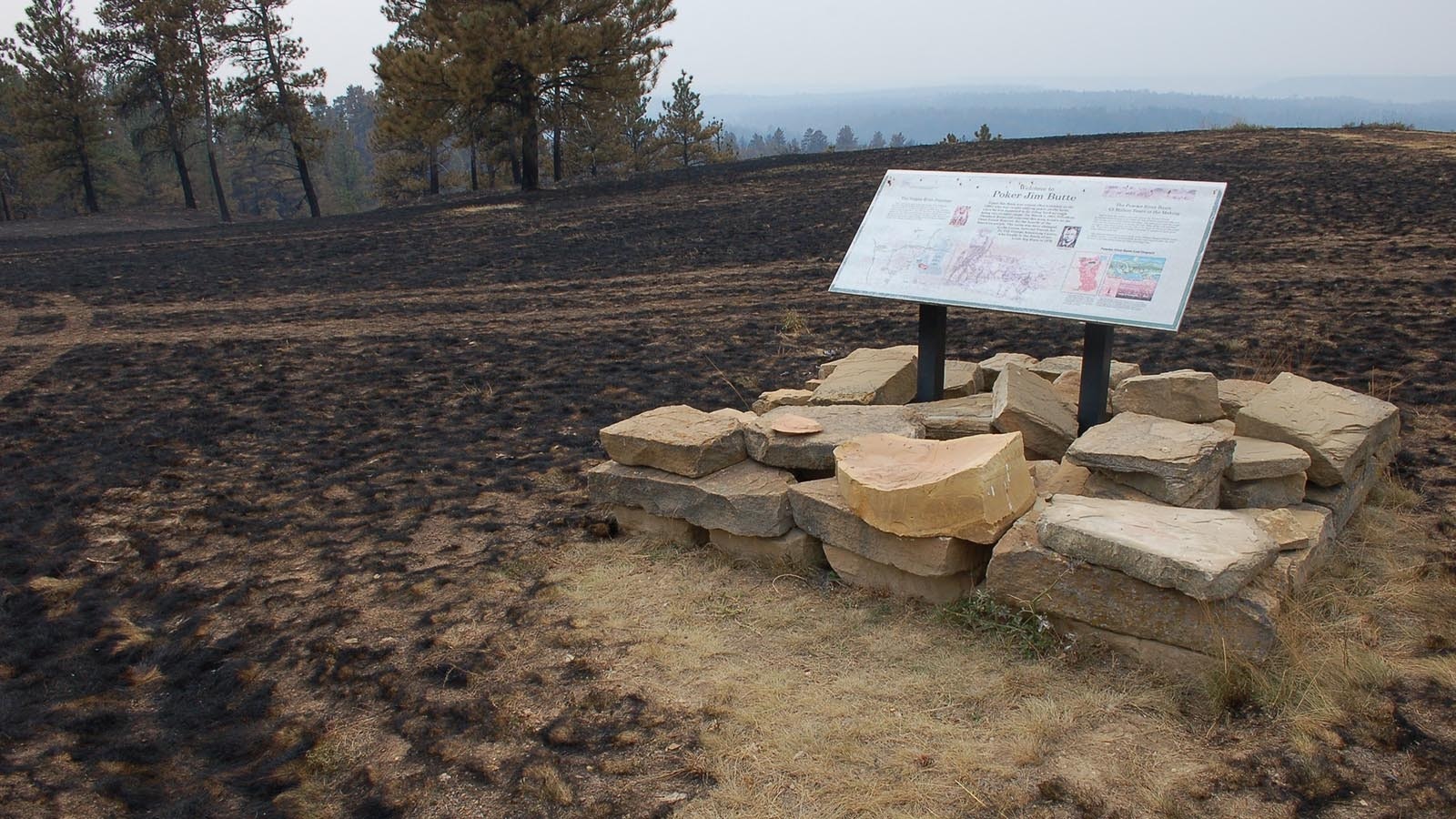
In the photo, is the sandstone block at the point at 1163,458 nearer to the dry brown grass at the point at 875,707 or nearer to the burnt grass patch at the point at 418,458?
the dry brown grass at the point at 875,707

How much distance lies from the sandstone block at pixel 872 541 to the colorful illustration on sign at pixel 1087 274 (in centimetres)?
155

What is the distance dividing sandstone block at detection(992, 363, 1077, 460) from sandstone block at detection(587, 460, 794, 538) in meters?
1.34

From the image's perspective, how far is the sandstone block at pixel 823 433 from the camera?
5492 millimetres

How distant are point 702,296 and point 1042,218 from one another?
24.8ft

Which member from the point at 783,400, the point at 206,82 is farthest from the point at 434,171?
the point at 783,400

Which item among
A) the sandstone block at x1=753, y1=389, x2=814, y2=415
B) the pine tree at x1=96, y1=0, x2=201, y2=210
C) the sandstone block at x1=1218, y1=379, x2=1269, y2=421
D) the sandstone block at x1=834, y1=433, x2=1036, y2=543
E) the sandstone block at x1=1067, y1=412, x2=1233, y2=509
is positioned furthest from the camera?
the pine tree at x1=96, y1=0, x2=201, y2=210

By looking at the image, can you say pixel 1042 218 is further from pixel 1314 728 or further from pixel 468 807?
pixel 468 807

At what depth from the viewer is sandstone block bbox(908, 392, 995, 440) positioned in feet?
19.3

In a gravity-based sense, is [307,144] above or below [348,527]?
above

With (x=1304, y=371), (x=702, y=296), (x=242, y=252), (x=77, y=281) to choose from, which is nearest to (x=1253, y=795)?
(x=1304, y=371)

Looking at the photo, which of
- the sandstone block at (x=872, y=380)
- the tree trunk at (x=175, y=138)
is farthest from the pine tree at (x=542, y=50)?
the sandstone block at (x=872, y=380)

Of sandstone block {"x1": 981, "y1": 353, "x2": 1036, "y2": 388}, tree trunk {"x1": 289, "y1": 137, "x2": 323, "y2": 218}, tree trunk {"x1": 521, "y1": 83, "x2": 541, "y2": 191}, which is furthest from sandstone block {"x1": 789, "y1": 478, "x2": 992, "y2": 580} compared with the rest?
tree trunk {"x1": 289, "y1": 137, "x2": 323, "y2": 218}

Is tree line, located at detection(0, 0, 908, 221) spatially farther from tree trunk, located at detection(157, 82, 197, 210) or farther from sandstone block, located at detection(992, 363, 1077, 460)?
sandstone block, located at detection(992, 363, 1077, 460)

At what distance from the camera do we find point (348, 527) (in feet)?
19.5
